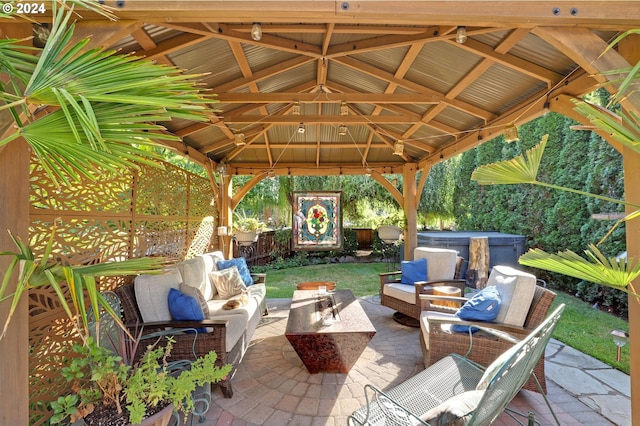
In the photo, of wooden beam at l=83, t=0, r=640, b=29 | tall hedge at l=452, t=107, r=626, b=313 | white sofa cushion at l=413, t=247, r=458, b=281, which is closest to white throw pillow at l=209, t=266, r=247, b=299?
white sofa cushion at l=413, t=247, r=458, b=281

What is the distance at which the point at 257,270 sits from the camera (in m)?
9.27

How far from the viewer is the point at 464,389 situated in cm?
204

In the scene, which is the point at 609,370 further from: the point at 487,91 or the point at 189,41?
the point at 189,41

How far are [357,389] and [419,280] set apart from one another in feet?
7.69

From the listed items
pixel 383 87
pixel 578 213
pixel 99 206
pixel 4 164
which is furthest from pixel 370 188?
pixel 4 164

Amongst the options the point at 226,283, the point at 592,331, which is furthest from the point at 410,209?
the point at 226,283

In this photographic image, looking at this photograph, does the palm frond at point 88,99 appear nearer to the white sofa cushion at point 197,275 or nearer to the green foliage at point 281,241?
the white sofa cushion at point 197,275

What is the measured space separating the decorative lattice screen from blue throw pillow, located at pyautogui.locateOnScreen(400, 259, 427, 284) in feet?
11.4

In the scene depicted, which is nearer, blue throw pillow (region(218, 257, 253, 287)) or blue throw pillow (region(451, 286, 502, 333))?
blue throw pillow (region(451, 286, 502, 333))

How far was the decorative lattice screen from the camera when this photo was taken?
2254 millimetres

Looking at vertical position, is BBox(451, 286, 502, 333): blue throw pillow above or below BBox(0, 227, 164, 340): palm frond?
below

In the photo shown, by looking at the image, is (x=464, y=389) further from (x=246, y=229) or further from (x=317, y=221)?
(x=246, y=229)

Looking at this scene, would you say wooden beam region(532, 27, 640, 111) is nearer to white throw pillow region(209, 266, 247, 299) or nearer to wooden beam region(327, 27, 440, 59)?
wooden beam region(327, 27, 440, 59)

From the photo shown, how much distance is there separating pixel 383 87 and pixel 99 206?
3769mm
